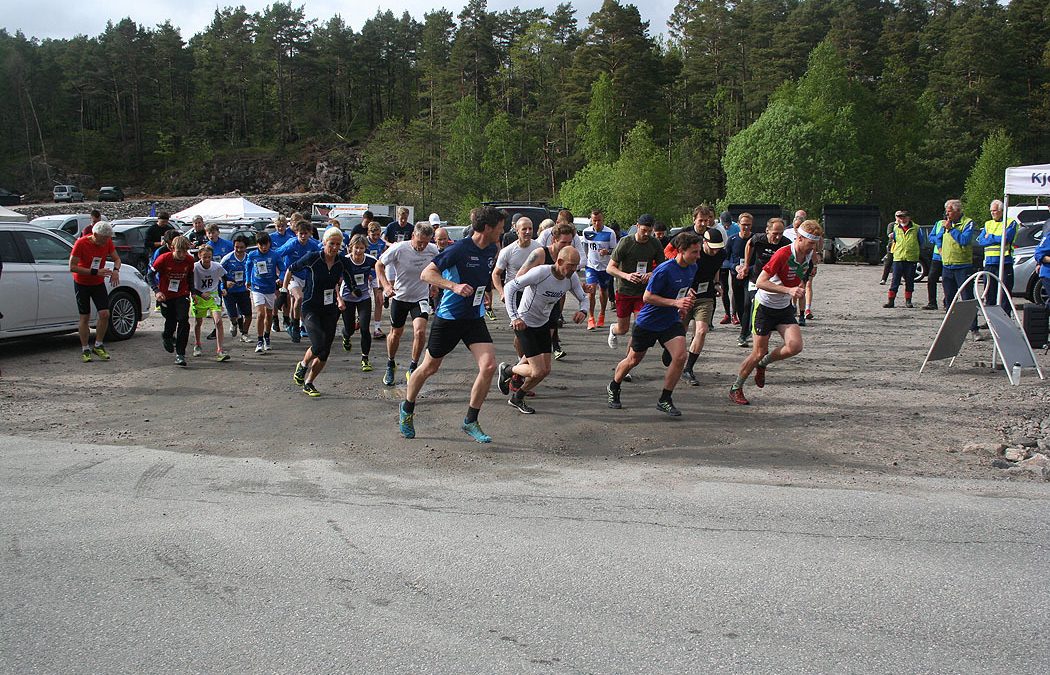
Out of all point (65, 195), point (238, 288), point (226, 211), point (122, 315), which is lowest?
point (122, 315)

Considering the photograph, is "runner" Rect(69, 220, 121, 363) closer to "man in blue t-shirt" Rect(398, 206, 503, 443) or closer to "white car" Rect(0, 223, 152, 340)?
"white car" Rect(0, 223, 152, 340)

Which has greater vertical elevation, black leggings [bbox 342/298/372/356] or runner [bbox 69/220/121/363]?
runner [bbox 69/220/121/363]

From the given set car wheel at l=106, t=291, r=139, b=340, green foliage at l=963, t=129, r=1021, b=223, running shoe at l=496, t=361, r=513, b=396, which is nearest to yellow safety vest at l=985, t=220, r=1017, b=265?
running shoe at l=496, t=361, r=513, b=396

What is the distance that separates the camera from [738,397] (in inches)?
371

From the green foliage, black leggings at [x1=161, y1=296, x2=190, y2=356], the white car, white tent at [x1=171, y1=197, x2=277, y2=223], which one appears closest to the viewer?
black leggings at [x1=161, y1=296, x2=190, y2=356]

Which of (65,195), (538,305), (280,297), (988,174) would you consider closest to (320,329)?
(538,305)

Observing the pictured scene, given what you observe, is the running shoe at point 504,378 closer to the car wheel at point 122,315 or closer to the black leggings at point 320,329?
the black leggings at point 320,329

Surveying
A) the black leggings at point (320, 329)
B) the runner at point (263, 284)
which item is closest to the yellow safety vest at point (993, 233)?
the black leggings at point (320, 329)

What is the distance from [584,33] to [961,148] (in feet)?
99.5

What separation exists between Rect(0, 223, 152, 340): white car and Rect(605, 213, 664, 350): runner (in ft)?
24.8

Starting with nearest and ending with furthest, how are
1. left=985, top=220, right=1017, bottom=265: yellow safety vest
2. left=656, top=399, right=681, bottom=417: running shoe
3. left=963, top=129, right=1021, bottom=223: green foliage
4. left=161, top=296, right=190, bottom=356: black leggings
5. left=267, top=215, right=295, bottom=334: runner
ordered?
left=656, top=399, right=681, bottom=417: running shoe, left=161, top=296, right=190, bottom=356: black leggings, left=267, top=215, right=295, bottom=334: runner, left=985, top=220, right=1017, bottom=265: yellow safety vest, left=963, top=129, right=1021, bottom=223: green foliage

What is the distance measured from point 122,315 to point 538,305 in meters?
8.02

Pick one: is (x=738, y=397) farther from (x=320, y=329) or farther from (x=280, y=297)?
(x=280, y=297)

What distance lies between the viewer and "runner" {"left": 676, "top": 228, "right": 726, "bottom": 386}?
34.3 feet
